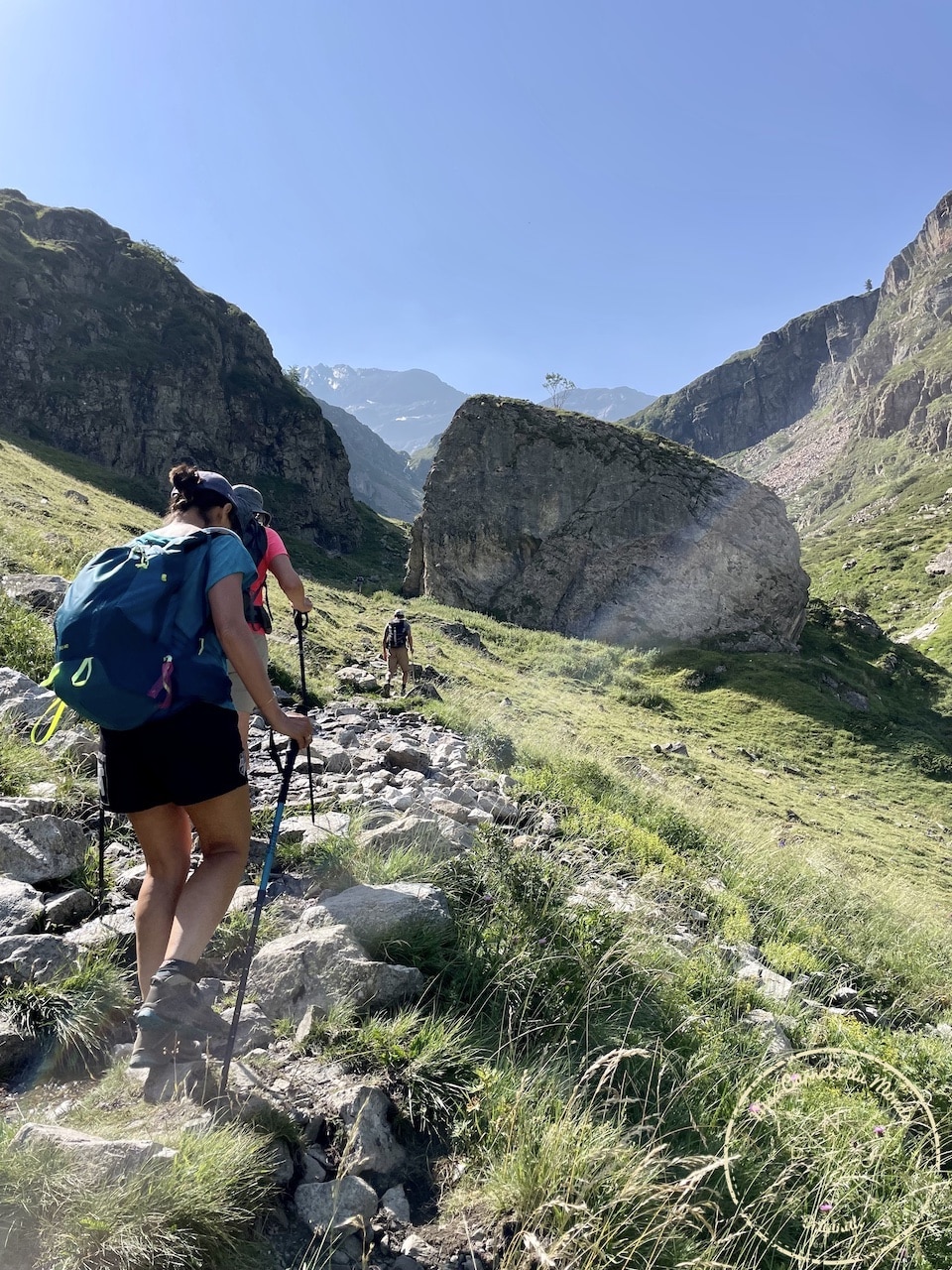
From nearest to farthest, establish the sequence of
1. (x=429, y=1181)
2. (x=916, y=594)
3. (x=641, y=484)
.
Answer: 1. (x=429, y=1181)
2. (x=641, y=484)
3. (x=916, y=594)

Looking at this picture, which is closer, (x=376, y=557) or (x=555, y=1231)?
(x=555, y=1231)

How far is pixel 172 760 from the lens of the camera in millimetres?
3020

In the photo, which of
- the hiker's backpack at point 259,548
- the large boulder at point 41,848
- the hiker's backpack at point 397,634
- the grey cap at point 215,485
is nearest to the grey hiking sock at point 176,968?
the large boulder at point 41,848

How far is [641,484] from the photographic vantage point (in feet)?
140

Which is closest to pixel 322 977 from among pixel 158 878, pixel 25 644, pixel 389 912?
pixel 389 912

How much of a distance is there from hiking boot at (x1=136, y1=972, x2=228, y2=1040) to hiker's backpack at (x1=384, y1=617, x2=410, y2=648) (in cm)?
1143

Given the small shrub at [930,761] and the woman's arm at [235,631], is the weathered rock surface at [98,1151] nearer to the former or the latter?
the woman's arm at [235,631]

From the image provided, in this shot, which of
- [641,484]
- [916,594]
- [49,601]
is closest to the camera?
[49,601]

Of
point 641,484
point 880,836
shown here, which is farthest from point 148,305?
point 880,836

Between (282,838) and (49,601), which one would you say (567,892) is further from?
(49,601)

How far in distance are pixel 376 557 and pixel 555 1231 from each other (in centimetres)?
8526

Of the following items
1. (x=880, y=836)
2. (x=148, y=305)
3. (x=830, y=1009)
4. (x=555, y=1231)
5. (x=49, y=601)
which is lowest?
(x=880, y=836)

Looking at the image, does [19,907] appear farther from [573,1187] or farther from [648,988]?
[648,988]

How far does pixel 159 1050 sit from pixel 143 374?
90.9 meters
